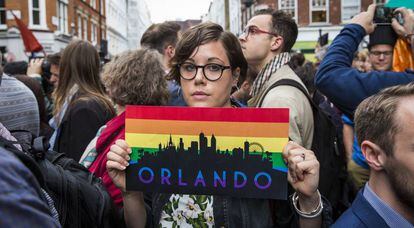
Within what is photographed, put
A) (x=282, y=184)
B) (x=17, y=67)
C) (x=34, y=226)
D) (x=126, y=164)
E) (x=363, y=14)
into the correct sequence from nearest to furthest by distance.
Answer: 1. (x=34, y=226)
2. (x=282, y=184)
3. (x=126, y=164)
4. (x=363, y=14)
5. (x=17, y=67)

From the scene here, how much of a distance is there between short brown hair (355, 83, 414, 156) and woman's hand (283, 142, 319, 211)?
0.88ft

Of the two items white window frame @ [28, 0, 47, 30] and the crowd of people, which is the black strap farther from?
white window frame @ [28, 0, 47, 30]

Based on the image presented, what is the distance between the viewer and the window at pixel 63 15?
29.9 meters

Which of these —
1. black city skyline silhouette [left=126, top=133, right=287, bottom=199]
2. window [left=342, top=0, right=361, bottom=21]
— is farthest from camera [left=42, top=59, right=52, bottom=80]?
window [left=342, top=0, right=361, bottom=21]

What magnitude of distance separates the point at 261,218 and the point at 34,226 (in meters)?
1.11

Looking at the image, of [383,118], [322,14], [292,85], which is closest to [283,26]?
[292,85]

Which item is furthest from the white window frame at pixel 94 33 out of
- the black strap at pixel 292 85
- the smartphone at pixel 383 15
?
the smartphone at pixel 383 15

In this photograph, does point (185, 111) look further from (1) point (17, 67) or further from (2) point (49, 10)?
(2) point (49, 10)

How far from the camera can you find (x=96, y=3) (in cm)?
4231

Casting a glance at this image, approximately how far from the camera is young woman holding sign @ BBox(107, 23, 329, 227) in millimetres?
1694

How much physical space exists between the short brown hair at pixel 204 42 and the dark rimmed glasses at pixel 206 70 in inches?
1.7

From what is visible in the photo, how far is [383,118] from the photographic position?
5.56 ft

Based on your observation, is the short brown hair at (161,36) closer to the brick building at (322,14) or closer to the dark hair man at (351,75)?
the dark hair man at (351,75)

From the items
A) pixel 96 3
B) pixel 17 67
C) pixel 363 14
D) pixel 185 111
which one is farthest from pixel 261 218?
pixel 96 3
